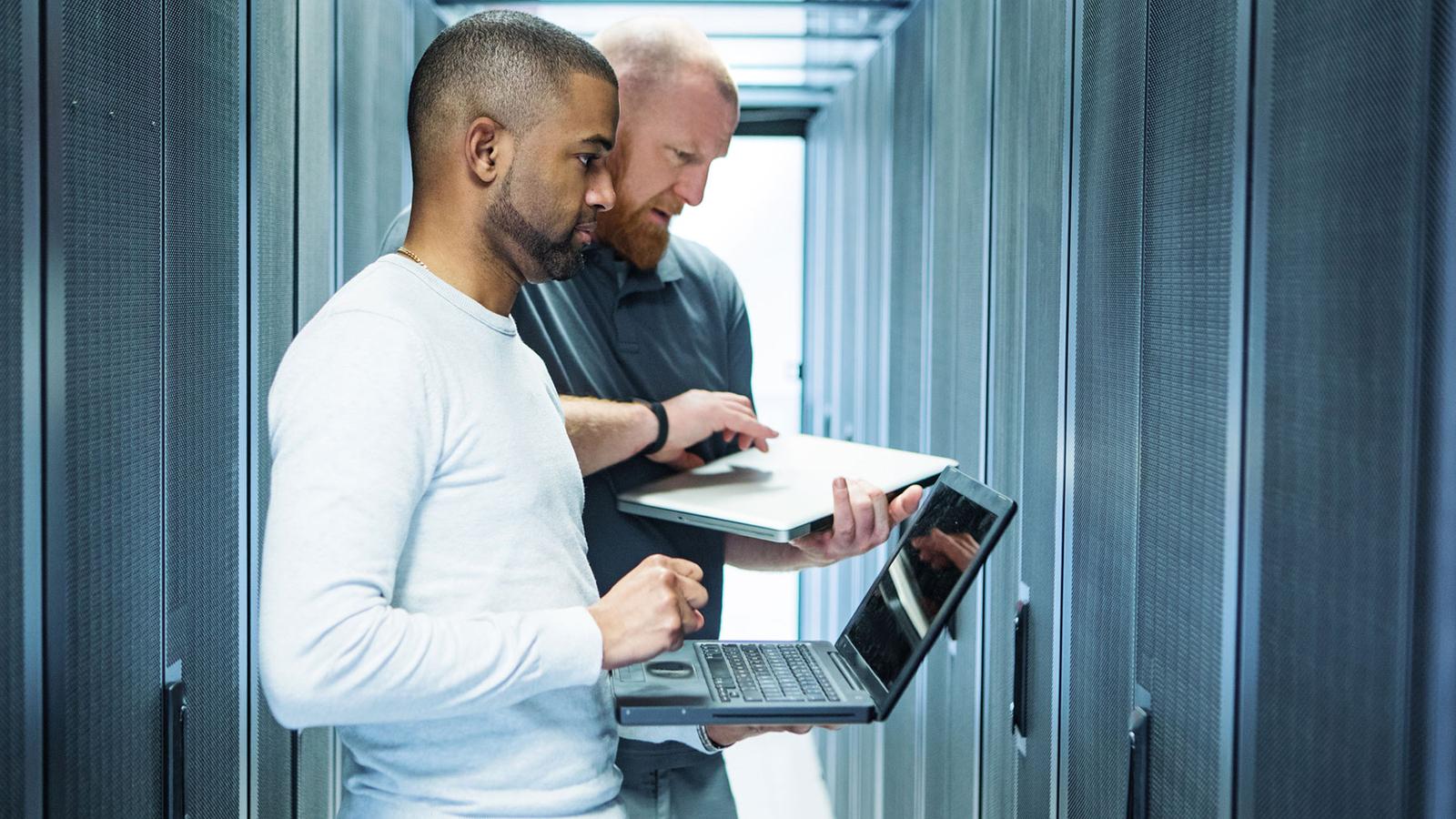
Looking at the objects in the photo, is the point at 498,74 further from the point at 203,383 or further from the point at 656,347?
the point at 656,347

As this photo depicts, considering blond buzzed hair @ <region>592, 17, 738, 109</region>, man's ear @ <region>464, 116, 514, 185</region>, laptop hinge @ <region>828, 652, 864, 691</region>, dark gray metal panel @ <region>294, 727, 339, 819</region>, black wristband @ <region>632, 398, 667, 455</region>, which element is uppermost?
blond buzzed hair @ <region>592, 17, 738, 109</region>

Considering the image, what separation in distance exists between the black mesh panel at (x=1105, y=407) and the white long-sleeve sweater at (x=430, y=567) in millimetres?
553

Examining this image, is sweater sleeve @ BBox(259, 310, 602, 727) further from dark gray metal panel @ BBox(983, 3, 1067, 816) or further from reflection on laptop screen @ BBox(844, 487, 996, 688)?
dark gray metal panel @ BBox(983, 3, 1067, 816)

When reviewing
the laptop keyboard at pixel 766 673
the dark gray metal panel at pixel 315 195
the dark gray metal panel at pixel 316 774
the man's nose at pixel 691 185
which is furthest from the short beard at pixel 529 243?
the dark gray metal panel at pixel 316 774

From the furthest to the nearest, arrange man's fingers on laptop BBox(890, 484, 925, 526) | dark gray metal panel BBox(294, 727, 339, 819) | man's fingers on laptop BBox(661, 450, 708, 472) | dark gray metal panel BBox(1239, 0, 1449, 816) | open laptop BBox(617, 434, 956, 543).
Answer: dark gray metal panel BBox(294, 727, 339, 819)
man's fingers on laptop BBox(661, 450, 708, 472)
man's fingers on laptop BBox(890, 484, 925, 526)
open laptop BBox(617, 434, 956, 543)
dark gray metal panel BBox(1239, 0, 1449, 816)

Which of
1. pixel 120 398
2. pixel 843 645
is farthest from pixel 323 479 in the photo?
pixel 843 645

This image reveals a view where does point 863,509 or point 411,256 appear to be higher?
point 411,256

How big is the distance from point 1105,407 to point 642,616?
1.95 feet

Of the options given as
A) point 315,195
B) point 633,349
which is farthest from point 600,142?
point 315,195

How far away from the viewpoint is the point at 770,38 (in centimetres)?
316

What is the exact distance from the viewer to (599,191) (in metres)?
1.07

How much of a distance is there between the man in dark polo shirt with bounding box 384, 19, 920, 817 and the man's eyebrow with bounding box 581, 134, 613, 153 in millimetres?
545

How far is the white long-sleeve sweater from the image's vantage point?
0.82 metres

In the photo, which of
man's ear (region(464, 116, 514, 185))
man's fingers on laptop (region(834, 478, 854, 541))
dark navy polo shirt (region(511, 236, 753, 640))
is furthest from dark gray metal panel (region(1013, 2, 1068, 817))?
man's ear (region(464, 116, 514, 185))
